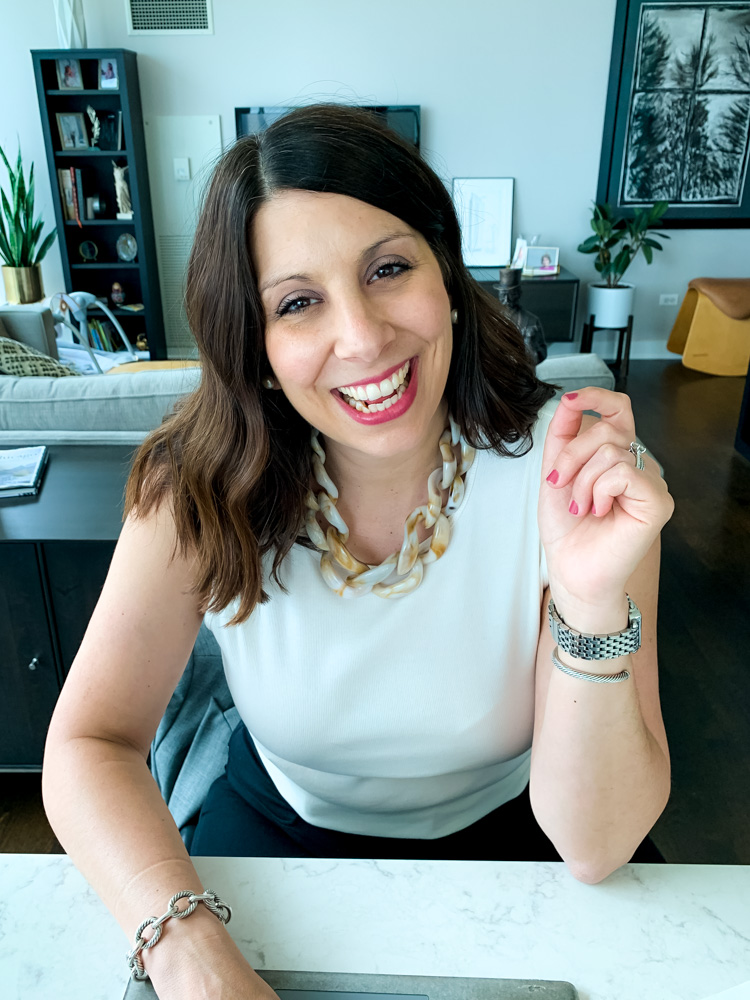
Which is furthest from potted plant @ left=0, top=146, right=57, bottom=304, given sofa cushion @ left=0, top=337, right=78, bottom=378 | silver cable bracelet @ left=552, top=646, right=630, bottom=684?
silver cable bracelet @ left=552, top=646, right=630, bottom=684

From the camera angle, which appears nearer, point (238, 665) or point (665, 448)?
point (238, 665)

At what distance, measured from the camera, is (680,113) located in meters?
5.34

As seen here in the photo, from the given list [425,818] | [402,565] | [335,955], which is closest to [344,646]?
[402,565]

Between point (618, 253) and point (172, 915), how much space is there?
5718mm

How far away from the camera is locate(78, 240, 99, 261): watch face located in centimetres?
560

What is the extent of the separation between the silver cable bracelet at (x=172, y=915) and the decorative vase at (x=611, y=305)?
17.4 feet

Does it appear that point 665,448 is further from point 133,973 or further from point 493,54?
point 133,973

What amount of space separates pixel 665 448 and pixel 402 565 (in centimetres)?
362

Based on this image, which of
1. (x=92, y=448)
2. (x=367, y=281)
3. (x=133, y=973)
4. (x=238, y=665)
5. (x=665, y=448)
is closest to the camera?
(x=133, y=973)

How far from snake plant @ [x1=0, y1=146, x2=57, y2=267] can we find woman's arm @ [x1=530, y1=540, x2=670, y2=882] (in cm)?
533

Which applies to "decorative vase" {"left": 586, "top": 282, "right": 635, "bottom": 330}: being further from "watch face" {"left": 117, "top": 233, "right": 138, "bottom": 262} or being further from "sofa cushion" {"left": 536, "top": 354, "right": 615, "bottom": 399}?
"sofa cushion" {"left": 536, "top": 354, "right": 615, "bottom": 399}

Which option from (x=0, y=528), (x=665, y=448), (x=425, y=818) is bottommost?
(x=665, y=448)

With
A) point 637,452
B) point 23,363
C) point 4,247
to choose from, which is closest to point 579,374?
point 637,452

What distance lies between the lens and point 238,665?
1069 millimetres
